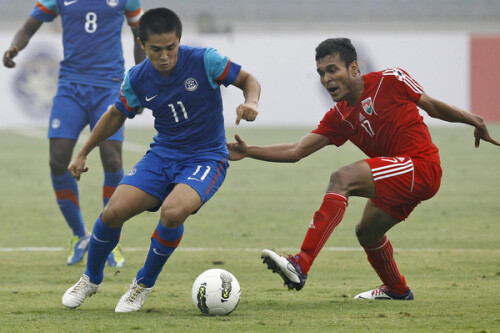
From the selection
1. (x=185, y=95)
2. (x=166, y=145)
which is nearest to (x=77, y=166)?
(x=166, y=145)

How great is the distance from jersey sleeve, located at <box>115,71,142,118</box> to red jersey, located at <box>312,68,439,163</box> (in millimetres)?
1383

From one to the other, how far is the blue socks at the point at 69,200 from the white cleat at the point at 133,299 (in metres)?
2.21

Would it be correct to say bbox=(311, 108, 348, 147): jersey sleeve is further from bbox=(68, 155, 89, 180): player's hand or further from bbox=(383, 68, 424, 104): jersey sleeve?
bbox=(68, 155, 89, 180): player's hand

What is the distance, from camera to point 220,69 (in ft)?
18.2

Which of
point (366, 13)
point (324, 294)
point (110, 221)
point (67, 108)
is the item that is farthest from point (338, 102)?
point (366, 13)

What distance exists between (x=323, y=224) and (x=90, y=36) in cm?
336

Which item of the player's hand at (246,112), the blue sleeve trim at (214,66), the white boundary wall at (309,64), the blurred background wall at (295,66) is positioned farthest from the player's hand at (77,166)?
the white boundary wall at (309,64)

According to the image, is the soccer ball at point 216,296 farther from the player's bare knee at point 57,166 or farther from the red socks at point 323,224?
the player's bare knee at point 57,166

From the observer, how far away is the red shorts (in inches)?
212

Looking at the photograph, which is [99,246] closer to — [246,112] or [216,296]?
[216,296]

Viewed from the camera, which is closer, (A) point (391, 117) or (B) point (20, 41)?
(A) point (391, 117)

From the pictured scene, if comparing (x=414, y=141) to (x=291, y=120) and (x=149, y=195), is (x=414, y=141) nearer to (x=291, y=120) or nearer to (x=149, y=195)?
(x=149, y=195)

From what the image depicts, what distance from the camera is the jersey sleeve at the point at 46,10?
770 centimetres

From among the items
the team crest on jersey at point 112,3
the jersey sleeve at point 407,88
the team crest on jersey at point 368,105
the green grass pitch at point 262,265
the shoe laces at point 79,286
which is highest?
the team crest on jersey at point 112,3
